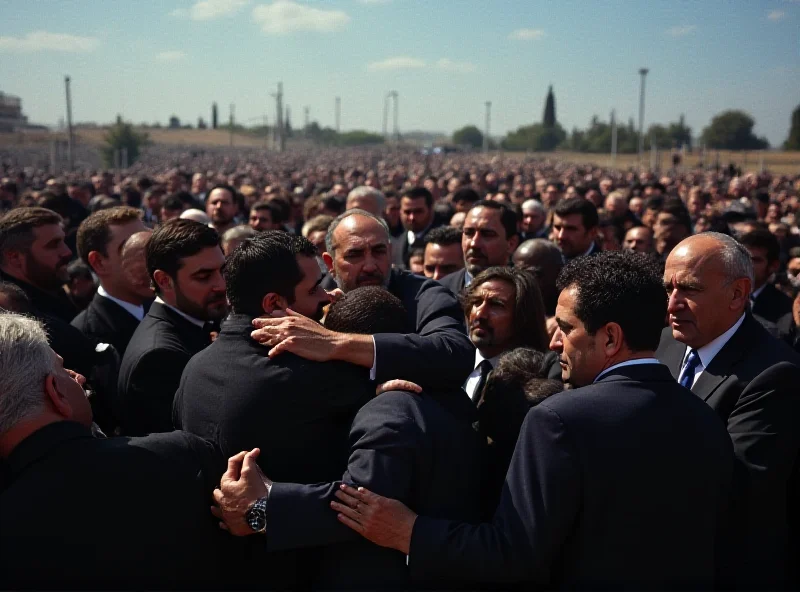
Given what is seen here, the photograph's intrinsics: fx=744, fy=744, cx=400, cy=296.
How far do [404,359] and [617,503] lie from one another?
99 centimetres

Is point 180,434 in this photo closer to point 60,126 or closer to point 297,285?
point 297,285

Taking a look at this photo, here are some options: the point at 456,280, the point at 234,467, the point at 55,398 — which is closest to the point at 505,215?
the point at 456,280

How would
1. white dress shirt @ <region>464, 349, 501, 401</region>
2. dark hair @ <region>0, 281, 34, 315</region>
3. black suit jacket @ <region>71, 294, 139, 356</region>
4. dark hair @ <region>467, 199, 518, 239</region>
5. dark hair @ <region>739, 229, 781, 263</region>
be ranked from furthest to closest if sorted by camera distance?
dark hair @ <region>739, 229, 781, 263</region>
dark hair @ <region>467, 199, 518, 239</region>
black suit jacket @ <region>71, 294, 139, 356</region>
white dress shirt @ <region>464, 349, 501, 401</region>
dark hair @ <region>0, 281, 34, 315</region>

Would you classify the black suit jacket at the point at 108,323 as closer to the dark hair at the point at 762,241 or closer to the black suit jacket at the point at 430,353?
the black suit jacket at the point at 430,353

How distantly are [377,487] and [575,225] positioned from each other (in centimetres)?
594

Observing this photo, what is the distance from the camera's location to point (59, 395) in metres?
2.42

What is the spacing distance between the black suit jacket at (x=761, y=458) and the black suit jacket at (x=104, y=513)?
80.4 inches

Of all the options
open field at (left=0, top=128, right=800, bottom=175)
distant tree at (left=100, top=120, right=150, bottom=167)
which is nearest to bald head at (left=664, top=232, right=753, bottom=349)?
open field at (left=0, top=128, right=800, bottom=175)

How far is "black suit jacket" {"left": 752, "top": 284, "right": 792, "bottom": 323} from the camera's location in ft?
22.2

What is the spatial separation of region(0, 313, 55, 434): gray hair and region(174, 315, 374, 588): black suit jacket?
25.1 inches

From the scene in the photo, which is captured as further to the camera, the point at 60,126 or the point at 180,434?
the point at 60,126

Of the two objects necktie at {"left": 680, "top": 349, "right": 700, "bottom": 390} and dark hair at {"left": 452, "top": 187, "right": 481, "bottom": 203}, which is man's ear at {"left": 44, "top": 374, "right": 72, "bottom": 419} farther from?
dark hair at {"left": 452, "top": 187, "right": 481, "bottom": 203}

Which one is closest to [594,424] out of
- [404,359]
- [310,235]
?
[404,359]

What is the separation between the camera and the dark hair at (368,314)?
3059mm
